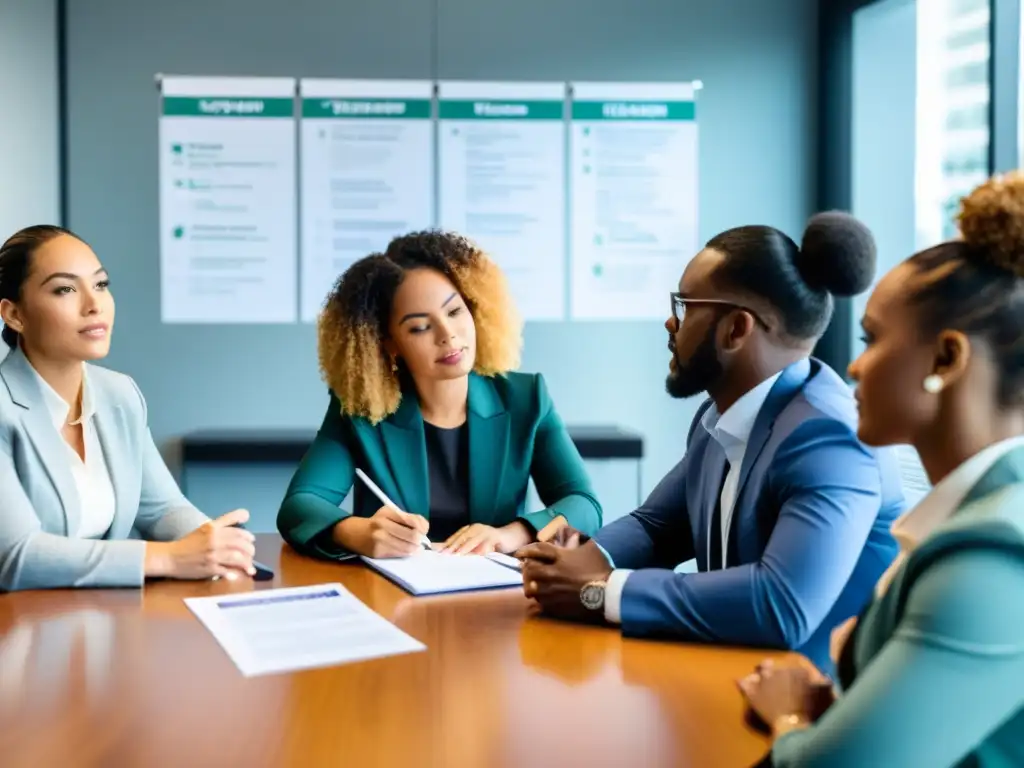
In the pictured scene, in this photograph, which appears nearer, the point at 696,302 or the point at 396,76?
the point at 696,302

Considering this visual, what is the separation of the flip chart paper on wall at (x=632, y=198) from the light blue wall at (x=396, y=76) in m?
0.06

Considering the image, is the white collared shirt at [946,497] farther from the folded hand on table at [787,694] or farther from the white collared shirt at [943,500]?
the folded hand on table at [787,694]

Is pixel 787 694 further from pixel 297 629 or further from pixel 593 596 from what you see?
pixel 297 629

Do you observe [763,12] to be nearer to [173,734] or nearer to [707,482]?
[707,482]

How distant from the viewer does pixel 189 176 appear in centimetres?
357

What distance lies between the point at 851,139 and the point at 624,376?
114 cm

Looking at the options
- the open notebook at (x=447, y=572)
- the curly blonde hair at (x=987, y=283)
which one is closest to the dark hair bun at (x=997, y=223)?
the curly blonde hair at (x=987, y=283)

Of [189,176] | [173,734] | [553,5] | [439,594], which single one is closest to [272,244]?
[189,176]

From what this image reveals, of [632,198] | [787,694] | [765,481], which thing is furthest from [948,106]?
[787,694]

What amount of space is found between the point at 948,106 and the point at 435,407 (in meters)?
1.97

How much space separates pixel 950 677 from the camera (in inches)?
32.6

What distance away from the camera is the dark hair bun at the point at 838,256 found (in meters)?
1.52

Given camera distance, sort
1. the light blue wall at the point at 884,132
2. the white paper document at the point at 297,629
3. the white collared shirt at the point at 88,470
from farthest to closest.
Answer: the light blue wall at the point at 884,132 < the white collared shirt at the point at 88,470 < the white paper document at the point at 297,629

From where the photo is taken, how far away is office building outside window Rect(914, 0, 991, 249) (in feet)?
Result: 9.19
